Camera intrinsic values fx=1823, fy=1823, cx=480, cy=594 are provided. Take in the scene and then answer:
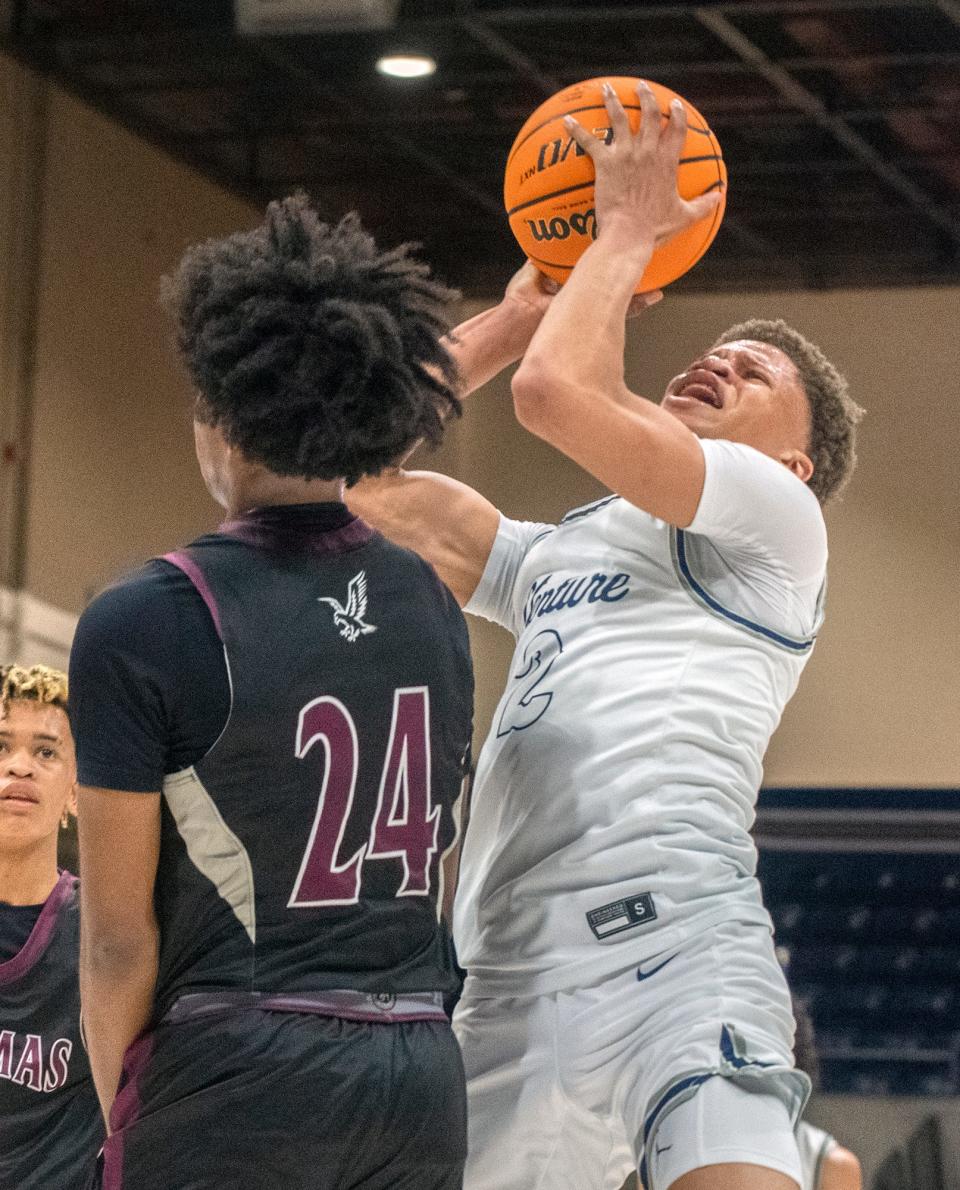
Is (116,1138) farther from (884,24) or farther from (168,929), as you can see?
(884,24)

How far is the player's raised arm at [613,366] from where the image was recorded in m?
2.47

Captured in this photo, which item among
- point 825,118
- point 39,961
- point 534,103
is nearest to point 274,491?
point 39,961

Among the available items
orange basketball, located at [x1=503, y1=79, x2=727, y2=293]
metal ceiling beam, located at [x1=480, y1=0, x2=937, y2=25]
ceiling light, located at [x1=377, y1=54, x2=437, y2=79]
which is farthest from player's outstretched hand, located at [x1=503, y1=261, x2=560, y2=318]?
ceiling light, located at [x1=377, y1=54, x2=437, y2=79]

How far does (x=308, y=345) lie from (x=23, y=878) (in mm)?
2110

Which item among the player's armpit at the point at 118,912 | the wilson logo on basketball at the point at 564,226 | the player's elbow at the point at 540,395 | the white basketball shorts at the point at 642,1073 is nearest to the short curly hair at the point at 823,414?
the wilson logo on basketball at the point at 564,226

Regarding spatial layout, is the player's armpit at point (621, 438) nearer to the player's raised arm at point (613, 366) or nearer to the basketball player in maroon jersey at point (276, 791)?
the player's raised arm at point (613, 366)

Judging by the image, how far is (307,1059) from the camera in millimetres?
1896

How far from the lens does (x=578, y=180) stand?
2.80 metres

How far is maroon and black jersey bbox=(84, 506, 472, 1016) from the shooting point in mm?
1914

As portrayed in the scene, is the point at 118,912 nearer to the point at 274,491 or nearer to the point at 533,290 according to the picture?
the point at 274,491

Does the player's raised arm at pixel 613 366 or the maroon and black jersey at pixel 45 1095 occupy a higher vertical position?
the player's raised arm at pixel 613 366

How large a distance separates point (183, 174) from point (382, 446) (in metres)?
7.47

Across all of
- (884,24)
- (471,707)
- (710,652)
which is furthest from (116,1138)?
(884,24)

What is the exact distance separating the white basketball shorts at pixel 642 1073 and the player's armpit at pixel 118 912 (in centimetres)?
78
